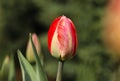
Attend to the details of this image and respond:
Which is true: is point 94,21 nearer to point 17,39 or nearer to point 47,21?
point 47,21

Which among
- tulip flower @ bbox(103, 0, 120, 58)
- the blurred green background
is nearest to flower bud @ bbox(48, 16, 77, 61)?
the blurred green background

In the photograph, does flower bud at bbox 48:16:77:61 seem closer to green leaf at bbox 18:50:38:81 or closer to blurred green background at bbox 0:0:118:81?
green leaf at bbox 18:50:38:81

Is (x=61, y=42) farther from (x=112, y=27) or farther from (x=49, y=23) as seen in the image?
(x=49, y=23)

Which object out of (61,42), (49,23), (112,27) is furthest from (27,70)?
(49,23)

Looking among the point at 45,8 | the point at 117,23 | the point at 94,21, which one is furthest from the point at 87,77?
the point at 45,8

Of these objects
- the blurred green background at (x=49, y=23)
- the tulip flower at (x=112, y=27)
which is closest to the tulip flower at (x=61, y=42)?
the blurred green background at (x=49, y=23)

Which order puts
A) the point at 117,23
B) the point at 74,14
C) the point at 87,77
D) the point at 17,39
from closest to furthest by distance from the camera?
the point at 87,77, the point at 117,23, the point at 74,14, the point at 17,39
